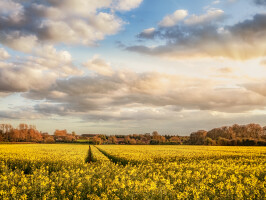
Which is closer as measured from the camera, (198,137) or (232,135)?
(232,135)

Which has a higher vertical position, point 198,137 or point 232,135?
point 232,135

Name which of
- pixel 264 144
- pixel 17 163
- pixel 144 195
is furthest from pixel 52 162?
pixel 264 144

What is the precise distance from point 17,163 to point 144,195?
21419 mm

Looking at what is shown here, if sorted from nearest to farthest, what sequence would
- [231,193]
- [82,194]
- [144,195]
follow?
[144,195] → [231,193] → [82,194]

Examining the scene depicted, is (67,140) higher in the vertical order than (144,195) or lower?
lower

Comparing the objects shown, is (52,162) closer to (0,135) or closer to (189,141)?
(189,141)

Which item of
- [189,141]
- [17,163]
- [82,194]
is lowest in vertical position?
[189,141]

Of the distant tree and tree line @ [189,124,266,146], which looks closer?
tree line @ [189,124,266,146]

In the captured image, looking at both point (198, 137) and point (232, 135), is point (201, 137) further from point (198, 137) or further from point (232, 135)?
point (232, 135)

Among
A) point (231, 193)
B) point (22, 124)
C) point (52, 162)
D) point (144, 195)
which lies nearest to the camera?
point (144, 195)

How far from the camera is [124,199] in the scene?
795 cm

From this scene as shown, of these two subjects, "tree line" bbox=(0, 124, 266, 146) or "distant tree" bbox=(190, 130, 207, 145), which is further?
"distant tree" bbox=(190, 130, 207, 145)

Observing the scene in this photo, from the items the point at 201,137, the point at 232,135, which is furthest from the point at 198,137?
the point at 232,135

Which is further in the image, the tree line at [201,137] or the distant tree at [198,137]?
the distant tree at [198,137]
